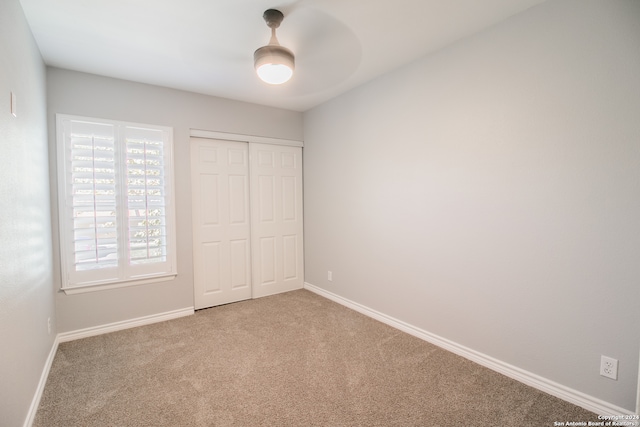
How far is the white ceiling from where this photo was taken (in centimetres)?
193

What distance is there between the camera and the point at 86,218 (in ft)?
9.20

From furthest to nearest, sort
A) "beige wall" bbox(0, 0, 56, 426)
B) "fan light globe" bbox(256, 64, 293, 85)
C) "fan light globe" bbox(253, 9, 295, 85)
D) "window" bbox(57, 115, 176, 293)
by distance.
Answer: "window" bbox(57, 115, 176, 293)
"fan light globe" bbox(256, 64, 293, 85)
"fan light globe" bbox(253, 9, 295, 85)
"beige wall" bbox(0, 0, 56, 426)

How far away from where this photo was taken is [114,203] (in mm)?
2924

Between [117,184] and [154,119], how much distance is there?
2.57 ft

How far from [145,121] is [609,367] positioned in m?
4.21

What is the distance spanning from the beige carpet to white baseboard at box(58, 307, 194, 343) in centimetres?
9

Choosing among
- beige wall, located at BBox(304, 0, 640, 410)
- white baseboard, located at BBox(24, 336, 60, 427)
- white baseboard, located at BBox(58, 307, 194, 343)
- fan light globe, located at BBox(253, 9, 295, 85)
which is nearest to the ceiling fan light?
fan light globe, located at BBox(253, 9, 295, 85)

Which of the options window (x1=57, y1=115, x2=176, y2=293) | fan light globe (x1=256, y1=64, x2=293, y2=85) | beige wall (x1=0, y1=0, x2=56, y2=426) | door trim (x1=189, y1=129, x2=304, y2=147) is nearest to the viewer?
beige wall (x1=0, y1=0, x2=56, y2=426)

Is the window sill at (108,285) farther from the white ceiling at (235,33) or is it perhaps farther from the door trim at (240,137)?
the white ceiling at (235,33)

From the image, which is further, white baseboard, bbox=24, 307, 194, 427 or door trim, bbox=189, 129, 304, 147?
door trim, bbox=189, 129, 304, 147

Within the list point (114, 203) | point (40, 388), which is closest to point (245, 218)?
point (114, 203)

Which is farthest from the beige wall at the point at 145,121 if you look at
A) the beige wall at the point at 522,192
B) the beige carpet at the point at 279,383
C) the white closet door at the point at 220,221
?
the beige wall at the point at 522,192

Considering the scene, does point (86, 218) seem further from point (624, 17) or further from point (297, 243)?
point (624, 17)

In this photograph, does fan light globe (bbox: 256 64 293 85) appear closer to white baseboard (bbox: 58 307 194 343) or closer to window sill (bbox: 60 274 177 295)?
window sill (bbox: 60 274 177 295)
